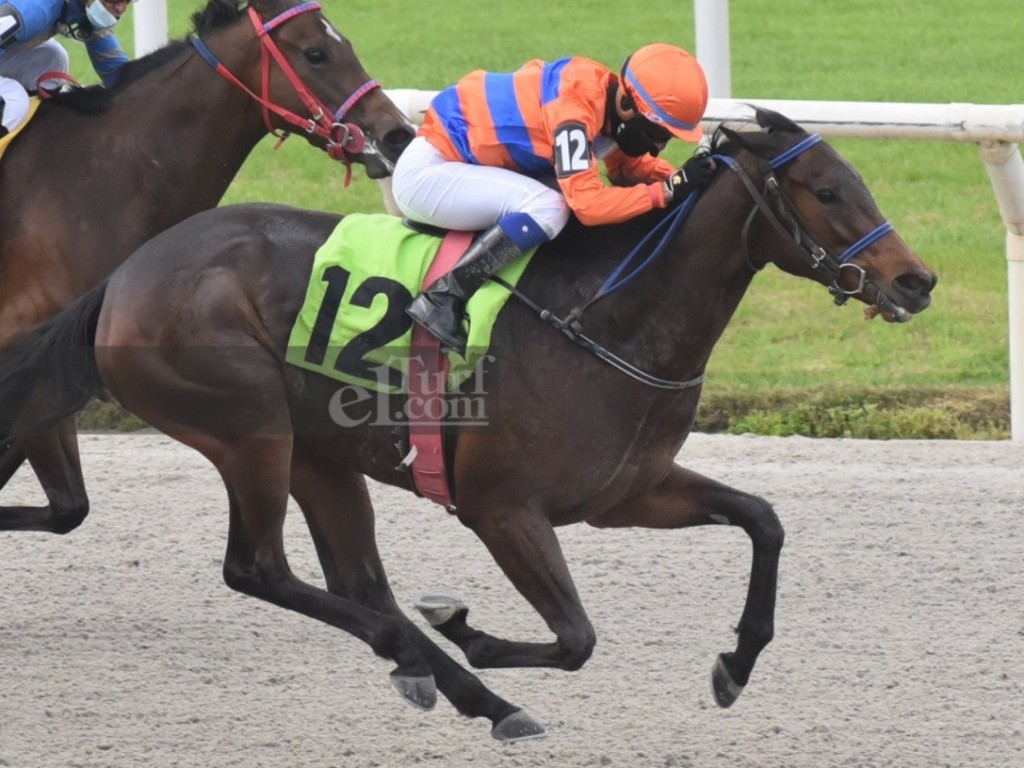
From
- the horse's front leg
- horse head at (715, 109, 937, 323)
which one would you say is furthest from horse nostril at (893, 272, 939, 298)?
the horse's front leg

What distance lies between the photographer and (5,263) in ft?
14.8

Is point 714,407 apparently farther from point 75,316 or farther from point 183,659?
point 75,316

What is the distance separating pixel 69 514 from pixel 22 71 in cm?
119

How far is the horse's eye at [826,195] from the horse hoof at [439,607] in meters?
1.20

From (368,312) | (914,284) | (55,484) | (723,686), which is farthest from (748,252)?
(55,484)

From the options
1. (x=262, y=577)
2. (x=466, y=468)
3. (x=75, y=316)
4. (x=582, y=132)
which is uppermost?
(x=582, y=132)

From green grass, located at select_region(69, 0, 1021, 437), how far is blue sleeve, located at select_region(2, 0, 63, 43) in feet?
10.5

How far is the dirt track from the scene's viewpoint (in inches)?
155

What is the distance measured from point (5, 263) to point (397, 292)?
4.07 ft

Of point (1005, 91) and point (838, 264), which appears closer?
point (838, 264)

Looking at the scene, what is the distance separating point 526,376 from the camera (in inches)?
149

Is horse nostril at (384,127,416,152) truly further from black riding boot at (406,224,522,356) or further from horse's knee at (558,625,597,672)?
horse's knee at (558,625,597,672)

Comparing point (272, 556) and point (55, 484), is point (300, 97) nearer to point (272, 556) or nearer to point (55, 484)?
point (55, 484)

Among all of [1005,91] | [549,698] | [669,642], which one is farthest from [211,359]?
[1005,91]
